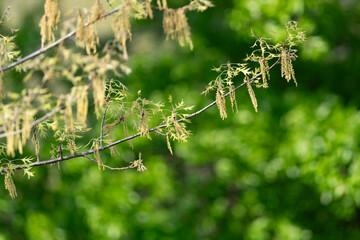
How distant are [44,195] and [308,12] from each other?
2763mm

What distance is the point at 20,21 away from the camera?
4.91 m

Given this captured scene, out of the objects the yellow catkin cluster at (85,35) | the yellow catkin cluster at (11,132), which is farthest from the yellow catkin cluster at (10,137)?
the yellow catkin cluster at (85,35)

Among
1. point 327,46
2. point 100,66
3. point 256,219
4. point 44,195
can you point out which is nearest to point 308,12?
point 327,46

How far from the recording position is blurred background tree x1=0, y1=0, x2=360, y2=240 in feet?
13.2

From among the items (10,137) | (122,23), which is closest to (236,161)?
(122,23)

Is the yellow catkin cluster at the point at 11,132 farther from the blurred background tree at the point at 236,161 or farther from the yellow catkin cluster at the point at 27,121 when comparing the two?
the blurred background tree at the point at 236,161

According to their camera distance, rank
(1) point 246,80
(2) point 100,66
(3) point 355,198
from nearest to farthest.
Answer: (2) point 100,66, (1) point 246,80, (3) point 355,198

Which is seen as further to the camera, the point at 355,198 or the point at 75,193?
the point at 75,193

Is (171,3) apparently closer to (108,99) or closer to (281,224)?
(281,224)

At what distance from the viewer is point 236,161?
431 centimetres

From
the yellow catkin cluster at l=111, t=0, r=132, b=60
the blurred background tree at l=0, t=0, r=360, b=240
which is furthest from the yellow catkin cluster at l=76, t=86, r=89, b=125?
the blurred background tree at l=0, t=0, r=360, b=240

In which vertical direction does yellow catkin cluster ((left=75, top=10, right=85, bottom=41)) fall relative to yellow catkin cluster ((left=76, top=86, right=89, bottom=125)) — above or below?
above

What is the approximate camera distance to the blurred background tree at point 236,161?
402 cm

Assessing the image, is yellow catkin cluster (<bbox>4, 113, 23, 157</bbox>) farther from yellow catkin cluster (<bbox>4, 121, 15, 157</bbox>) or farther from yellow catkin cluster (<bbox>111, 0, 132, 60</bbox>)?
yellow catkin cluster (<bbox>111, 0, 132, 60</bbox>)
